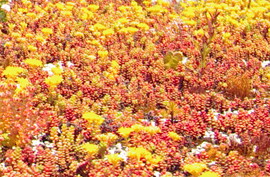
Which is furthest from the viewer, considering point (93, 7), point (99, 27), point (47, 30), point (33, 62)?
point (93, 7)

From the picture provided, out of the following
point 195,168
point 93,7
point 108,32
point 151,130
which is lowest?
point 195,168

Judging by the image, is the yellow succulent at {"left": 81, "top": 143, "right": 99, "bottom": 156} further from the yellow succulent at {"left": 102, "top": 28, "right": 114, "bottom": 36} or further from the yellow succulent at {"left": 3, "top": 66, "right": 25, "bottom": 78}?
the yellow succulent at {"left": 102, "top": 28, "right": 114, "bottom": 36}

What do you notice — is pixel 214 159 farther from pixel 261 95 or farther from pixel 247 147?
pixel 261 95

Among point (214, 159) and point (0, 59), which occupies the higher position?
point (0, 59)

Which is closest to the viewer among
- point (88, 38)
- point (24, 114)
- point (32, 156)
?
point (32, 156)

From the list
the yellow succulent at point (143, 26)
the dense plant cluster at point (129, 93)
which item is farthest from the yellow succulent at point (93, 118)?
the yellow succulent at point (143, 26)

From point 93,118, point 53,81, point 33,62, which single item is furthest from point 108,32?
point 93,118

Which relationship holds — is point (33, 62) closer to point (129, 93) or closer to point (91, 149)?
point (129, 93)

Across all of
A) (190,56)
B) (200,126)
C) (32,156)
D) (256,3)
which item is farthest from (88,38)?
(256,3)
